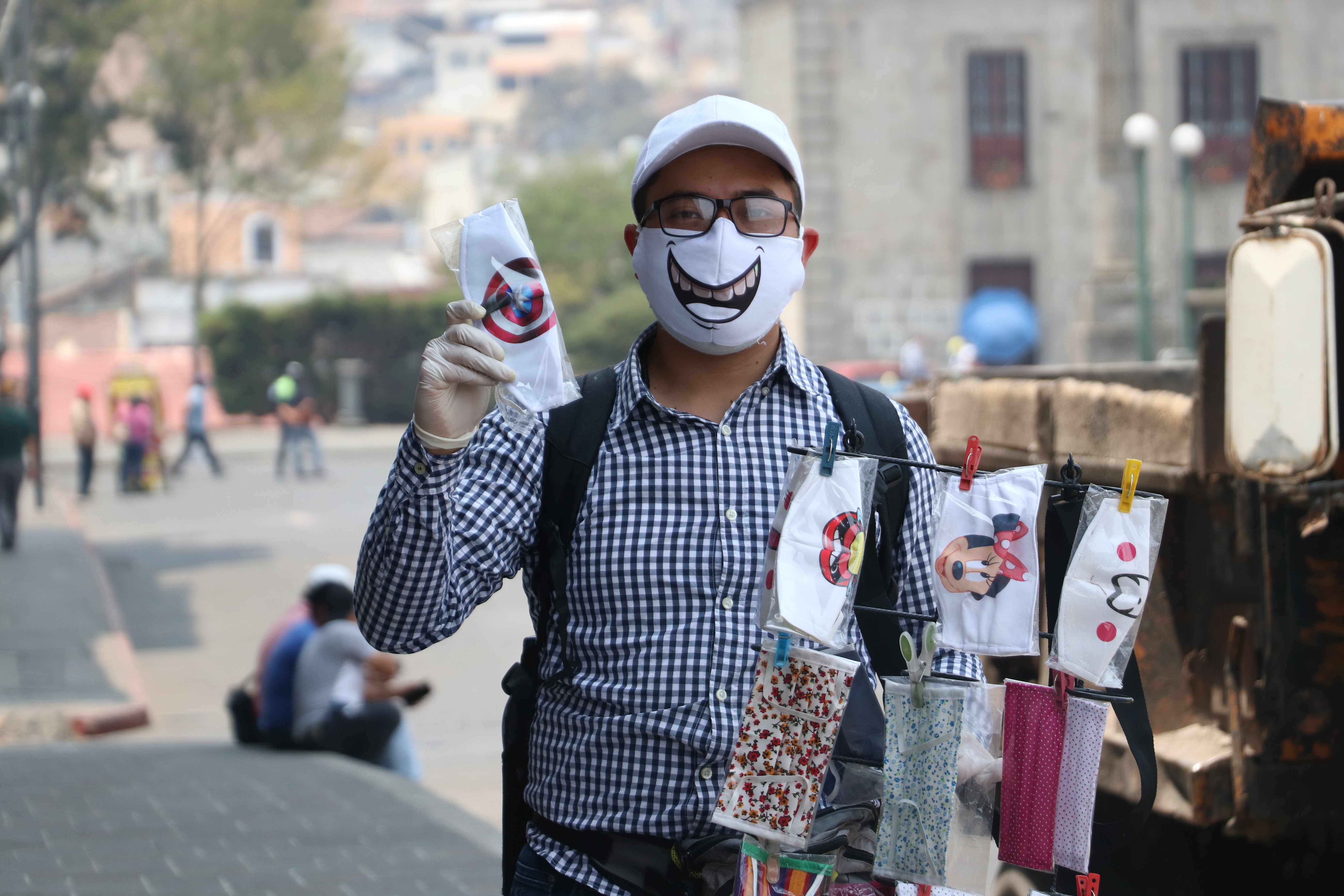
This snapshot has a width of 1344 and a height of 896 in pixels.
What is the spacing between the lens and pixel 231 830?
270 inches

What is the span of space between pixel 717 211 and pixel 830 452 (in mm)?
432

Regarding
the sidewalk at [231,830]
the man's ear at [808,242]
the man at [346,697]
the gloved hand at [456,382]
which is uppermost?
the man's ear at [808,242]

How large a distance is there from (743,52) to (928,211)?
19.0ft

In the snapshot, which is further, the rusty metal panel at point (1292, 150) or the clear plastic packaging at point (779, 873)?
the rusty metal panel at point (1292, 150)

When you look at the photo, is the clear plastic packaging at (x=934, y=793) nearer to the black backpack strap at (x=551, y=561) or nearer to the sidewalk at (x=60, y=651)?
the black backpack strap at (x=551, y=561)

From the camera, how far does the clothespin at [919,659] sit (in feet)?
7.55

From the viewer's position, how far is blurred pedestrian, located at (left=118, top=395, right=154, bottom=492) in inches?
986

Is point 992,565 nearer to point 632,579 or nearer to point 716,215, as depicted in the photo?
point 632,579

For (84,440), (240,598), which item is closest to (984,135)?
(84,440)

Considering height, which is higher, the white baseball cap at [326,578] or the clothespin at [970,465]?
the clothespin at [970,465]

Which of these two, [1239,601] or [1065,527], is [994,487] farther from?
[1239,601]

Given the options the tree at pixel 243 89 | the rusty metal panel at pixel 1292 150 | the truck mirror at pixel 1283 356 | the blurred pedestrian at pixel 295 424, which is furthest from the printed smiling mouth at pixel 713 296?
the tree at pixel 243 89

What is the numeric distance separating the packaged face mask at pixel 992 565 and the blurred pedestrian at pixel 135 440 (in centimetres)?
2402

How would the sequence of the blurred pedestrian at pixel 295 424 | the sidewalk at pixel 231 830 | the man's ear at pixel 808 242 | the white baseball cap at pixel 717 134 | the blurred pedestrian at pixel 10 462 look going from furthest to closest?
the blurred pedestrian at pixel 295 424 → the blurred pedestrian at pixel 10 462 → the sidewalk at pixel 231 830 → the man's ear at pixel 808 242 → the white baseball cap at pixel 717 134
